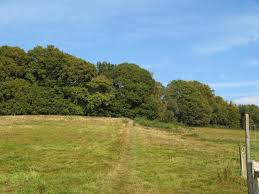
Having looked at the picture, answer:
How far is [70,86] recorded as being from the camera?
302ft

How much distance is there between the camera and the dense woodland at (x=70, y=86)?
85875mm

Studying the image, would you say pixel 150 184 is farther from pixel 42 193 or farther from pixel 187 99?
pixel 187 99

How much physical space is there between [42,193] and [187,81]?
357 feet

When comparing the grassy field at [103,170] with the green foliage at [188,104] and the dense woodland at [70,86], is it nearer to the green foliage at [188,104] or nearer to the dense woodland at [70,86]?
the dense woodland at [70,86]

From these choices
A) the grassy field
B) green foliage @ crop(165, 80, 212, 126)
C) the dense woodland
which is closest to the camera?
the grassy field

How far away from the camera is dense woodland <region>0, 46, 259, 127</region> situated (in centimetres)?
8588

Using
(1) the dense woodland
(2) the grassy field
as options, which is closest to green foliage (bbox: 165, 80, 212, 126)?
(1) the dense woodland

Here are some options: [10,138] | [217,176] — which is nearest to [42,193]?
[217,176]

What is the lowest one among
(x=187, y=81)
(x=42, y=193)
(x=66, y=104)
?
(x=42, y=193)

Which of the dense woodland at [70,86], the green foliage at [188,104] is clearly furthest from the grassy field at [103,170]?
the green foliage at [188,104]

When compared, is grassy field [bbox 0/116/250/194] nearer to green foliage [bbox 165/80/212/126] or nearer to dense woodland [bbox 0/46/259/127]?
dense woodland [bbox 0/46/259/127]

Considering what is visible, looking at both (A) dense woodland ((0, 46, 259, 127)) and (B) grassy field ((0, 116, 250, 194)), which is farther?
(A) dense woodland ((0, 46, 259, 127))

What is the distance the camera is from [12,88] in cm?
8438

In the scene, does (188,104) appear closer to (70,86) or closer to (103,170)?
(70,86)
